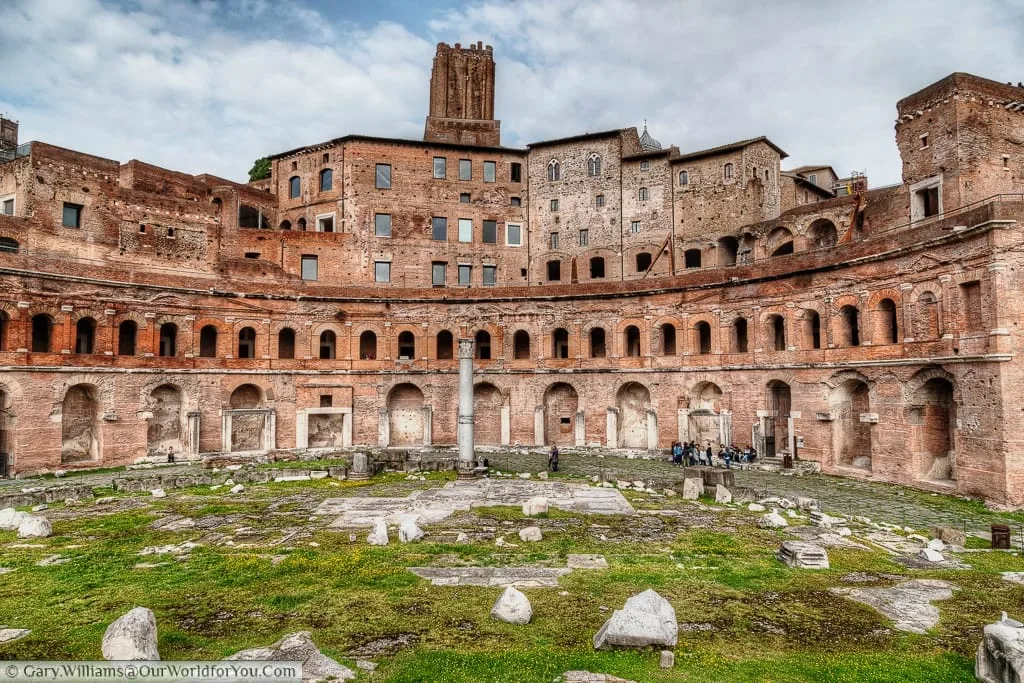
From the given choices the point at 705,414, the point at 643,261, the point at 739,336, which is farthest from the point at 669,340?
the point at 643,261

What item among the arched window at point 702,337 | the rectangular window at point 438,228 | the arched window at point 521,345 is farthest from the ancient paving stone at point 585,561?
the rectangular window at point 438,228

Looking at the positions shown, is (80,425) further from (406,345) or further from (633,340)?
(633,340)

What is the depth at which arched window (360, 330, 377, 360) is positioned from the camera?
118 ft

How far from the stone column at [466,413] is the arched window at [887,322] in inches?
624

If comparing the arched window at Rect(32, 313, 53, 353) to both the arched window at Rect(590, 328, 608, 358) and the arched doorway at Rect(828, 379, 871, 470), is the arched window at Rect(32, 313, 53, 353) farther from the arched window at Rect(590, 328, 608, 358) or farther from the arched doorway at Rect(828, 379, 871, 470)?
the arched doorway at Rect(828, 379, 871, 470)

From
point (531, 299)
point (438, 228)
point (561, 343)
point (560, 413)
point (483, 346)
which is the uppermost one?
point (438, 228)

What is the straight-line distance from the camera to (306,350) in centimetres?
3325

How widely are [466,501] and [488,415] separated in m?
16.4

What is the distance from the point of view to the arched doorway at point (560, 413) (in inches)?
1348

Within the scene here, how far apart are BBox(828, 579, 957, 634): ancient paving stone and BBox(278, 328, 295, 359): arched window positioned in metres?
30.0

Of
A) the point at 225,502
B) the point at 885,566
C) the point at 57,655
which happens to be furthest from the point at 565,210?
the point at 57,655

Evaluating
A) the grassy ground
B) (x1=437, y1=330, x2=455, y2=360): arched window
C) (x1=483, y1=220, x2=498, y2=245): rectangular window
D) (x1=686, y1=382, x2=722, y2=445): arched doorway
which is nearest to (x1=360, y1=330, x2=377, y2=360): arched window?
(x1=437, y1=330, x2=455, y2=360): arched window

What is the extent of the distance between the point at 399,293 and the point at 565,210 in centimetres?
1355

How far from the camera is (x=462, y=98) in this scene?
45906 millimetres
